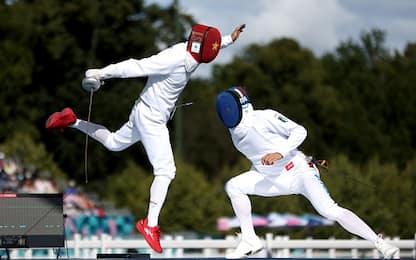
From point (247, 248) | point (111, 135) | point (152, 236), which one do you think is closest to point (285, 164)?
point (247, 248)

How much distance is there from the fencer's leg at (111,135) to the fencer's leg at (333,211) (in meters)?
2.00

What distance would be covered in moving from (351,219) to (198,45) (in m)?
2.41

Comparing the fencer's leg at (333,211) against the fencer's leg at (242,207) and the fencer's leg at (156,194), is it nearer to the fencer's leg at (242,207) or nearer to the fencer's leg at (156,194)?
the fencer's leg at (242,207)

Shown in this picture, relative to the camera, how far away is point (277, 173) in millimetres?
10320

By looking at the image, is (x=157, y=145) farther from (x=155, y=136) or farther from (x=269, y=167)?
(x=269, y=167)

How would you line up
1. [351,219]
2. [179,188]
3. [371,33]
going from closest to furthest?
[351,219] < [179,188] < [371,33]

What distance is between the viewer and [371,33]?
175 ft

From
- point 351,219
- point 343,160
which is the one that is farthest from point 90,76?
point 343,160

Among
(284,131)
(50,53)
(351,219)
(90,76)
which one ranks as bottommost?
(351,219)

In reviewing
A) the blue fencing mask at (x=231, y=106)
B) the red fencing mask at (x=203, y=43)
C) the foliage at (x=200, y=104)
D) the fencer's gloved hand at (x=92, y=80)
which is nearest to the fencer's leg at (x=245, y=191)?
the blue fencing mask at (x=231, y=106)

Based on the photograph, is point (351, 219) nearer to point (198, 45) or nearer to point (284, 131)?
point (284, 131)

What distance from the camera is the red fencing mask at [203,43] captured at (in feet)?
33.9

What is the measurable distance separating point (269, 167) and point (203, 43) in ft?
4.86

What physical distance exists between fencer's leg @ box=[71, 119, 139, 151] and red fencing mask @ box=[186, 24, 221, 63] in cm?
109
